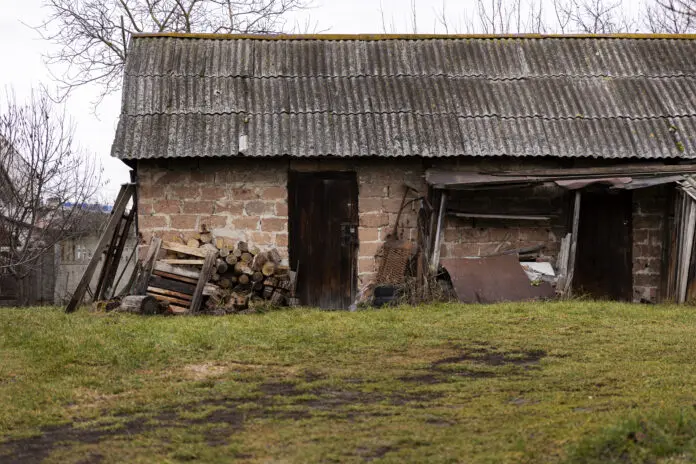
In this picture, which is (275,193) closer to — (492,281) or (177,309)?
(177,309)

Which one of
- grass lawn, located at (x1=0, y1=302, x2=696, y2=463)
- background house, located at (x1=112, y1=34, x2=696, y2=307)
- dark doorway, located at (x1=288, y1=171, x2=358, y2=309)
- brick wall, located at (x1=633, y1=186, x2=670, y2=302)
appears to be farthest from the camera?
brick wall, located at (x1=633, y1=186, x2=670, y2=302)

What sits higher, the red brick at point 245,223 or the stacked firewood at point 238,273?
the red brick at point 245,223

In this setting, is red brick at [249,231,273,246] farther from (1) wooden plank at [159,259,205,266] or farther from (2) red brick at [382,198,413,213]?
(2) red brick at [382,198,413,213]

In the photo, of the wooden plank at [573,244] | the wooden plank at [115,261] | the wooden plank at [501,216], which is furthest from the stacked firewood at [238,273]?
the wooden plank at [573,244]

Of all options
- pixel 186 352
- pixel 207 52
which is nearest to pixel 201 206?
pixel 207 52

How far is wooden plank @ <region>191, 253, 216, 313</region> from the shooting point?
452 inches

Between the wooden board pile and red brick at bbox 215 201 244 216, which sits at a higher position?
red brick at bbox 215 201 244 216

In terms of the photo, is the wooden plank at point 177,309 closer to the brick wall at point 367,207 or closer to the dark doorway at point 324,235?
the brick wall at point 367,207

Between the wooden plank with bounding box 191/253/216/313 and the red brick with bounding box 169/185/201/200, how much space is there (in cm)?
121

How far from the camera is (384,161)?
12.7 m

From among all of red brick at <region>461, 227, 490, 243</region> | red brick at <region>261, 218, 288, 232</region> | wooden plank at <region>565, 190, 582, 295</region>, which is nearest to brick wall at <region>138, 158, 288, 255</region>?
red brick at <region>261, 218, 288, 232</region>

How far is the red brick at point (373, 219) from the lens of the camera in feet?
41.7

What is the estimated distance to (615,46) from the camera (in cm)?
1476

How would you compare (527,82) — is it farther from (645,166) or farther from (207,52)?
(207,52)
